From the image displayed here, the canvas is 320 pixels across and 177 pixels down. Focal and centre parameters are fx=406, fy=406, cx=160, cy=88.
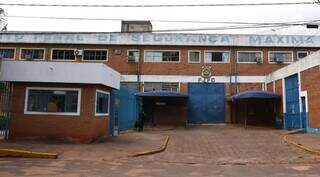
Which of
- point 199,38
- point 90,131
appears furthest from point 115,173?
point 199,38

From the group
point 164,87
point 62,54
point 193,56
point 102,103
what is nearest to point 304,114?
point 193,56

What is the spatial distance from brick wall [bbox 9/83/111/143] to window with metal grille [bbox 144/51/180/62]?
18.3 meters

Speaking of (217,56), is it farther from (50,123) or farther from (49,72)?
(50,123)

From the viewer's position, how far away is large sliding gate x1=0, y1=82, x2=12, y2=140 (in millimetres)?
18250

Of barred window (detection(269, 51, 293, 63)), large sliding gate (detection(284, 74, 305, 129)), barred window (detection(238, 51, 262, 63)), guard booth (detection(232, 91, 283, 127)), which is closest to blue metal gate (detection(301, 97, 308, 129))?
large sliding gate (detection(284, 74, 305, 129))

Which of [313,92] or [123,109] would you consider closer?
[313,92]

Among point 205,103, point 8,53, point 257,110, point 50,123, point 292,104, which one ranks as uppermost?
point 8,53

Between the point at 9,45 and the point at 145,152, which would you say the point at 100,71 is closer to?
the point at 145,152

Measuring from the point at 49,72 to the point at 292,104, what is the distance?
17388mm

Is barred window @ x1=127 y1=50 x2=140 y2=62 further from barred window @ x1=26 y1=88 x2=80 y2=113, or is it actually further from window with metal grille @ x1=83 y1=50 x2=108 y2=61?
barred window @ x1=26 y1=88 x2=80 y2=113

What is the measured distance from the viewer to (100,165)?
12805 mm

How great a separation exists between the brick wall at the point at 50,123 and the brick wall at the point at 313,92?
13064 mm

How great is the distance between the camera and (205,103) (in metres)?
35.5

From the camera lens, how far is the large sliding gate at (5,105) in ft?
59.9
